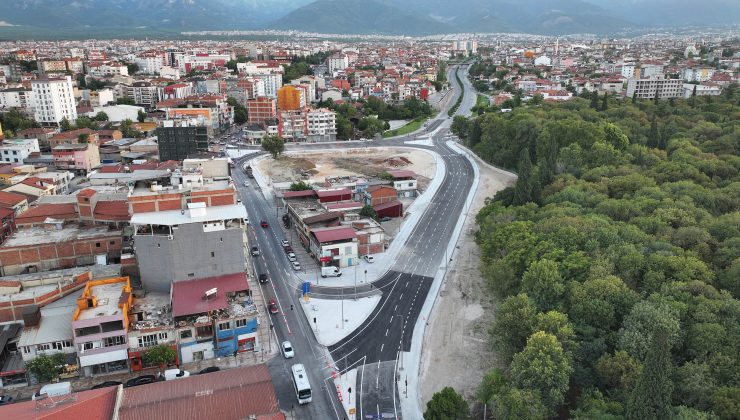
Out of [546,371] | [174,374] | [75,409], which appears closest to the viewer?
[75,409]

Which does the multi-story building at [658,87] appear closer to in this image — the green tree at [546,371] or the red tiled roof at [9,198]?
the green tree at [546,371]

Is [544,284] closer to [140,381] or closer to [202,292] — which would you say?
[202,292]

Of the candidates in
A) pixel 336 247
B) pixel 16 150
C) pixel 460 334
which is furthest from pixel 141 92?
pixel 460 334

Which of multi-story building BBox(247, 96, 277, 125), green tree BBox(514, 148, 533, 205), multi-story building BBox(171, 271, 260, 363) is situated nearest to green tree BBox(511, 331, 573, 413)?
multi-story building BBox(171, 271, 260, 363)

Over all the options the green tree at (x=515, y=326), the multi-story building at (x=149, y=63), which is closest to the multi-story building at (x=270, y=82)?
the multi-story building at (x=149, y=63)

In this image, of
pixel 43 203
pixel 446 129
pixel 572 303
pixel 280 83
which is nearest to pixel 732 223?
pixel 572 303

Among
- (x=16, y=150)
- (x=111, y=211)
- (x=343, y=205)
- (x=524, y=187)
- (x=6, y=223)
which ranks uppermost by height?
(x=16, y=150)

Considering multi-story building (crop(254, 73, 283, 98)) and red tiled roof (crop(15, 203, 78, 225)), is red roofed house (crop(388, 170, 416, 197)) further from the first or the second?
multi-story building (crop(254, 73, 283, 98))
